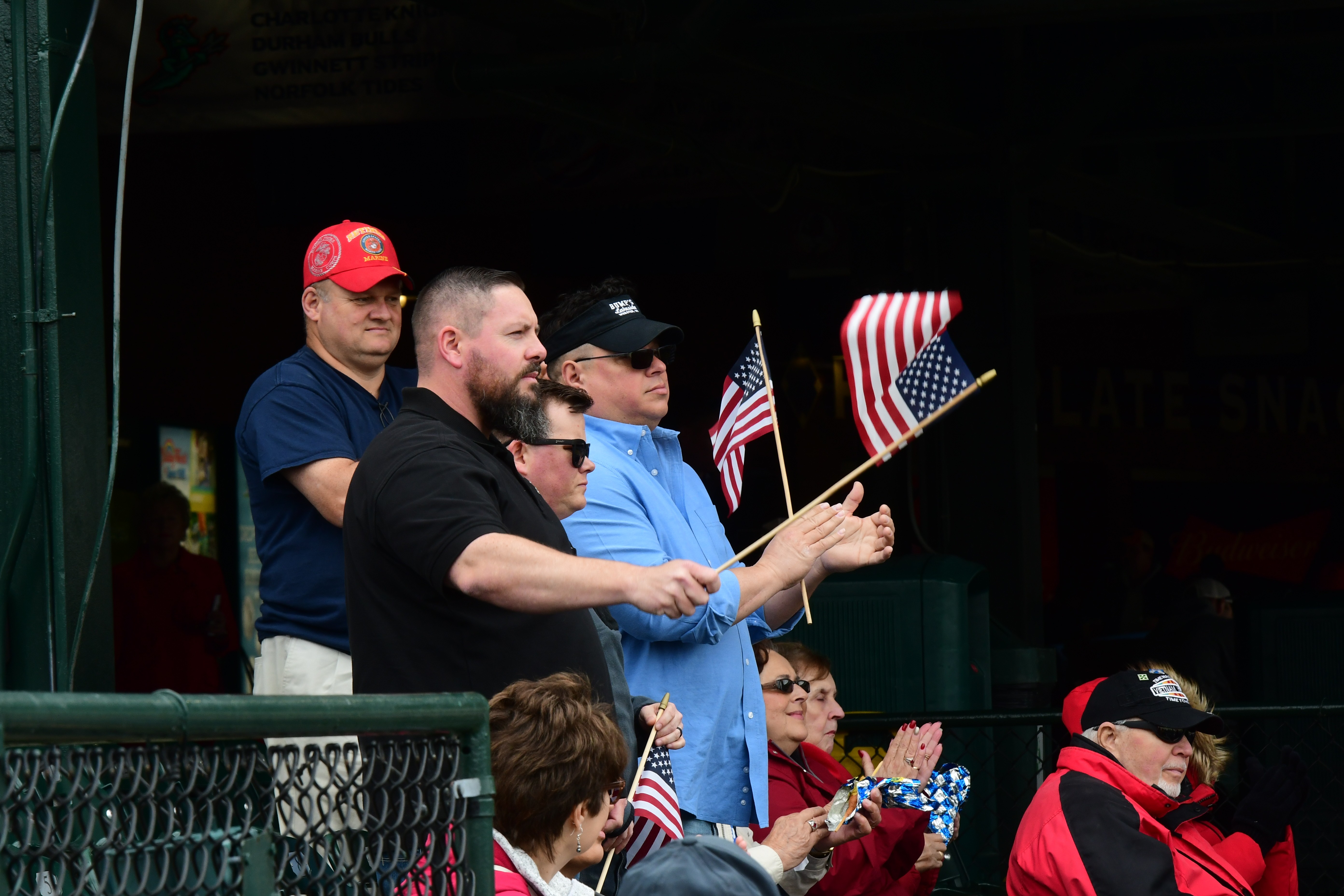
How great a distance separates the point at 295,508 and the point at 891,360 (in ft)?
4.84

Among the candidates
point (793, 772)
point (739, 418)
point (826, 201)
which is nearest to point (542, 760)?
point (793, 772)

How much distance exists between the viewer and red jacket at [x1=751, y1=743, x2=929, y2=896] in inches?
176

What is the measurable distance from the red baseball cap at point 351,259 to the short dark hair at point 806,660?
5.71 feet

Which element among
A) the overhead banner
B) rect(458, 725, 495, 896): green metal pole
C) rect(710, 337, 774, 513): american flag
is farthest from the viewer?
the overhead banner

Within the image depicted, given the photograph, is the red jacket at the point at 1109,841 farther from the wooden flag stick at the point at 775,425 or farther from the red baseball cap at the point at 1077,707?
the wooden flag stick at the point at 775,425

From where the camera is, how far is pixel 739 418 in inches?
190

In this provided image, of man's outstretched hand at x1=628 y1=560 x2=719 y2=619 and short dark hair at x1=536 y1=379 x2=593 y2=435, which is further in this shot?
short dark hair at x1=536 y1=379 x2=593 y2=435

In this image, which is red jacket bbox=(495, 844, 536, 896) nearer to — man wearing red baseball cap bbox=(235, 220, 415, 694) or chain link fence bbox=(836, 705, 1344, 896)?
man wearing red baseball cap bbox=(235, 220, 415, 694)

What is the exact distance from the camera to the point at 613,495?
4031 mm

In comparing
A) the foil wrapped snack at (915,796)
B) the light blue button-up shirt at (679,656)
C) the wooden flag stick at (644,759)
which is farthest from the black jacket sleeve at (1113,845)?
the wooden flag stick at (644,759)

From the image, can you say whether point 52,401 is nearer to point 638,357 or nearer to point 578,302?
point 578,302

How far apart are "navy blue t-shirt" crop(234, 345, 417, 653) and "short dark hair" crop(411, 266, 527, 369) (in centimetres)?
40

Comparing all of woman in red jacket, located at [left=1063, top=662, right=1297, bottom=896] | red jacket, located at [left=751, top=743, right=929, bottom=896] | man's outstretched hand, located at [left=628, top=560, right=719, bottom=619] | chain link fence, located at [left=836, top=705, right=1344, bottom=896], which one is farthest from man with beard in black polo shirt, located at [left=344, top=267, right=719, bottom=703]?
chain link fence, located at [left=836, top=705, right=1344, bottom=896]

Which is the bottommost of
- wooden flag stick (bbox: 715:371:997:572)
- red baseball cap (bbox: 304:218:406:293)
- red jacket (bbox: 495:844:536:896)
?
red jacket (bbox: 495:844:536:896)
